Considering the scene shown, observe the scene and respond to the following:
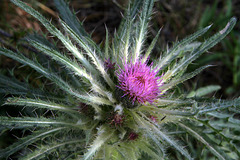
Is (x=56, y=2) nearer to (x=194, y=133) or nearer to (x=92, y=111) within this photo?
(x=92, y=111)

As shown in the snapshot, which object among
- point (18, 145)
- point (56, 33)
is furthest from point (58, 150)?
point (56, 33)

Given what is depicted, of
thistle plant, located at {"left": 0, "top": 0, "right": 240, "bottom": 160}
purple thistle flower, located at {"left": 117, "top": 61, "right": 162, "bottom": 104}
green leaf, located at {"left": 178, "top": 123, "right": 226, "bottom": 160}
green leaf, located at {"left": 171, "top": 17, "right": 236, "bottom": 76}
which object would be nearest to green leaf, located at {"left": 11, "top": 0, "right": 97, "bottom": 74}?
thistle plant, located at {"left": 0, "top": 0, "right": 240, "bottom": 160}

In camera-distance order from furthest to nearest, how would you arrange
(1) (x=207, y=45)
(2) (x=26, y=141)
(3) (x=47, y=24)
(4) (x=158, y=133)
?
(1) (x=207, y=45) < (2) (x=26, y=141) < (4) (x=158, y=133) < (3) (x=47, y=24)

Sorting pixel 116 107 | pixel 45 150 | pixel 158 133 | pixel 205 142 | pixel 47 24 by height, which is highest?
pixel 47 24

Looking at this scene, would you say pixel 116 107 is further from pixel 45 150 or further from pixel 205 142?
pixel 205 142

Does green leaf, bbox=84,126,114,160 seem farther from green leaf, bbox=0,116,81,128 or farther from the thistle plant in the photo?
green leaf, bbox=0,116,81,128

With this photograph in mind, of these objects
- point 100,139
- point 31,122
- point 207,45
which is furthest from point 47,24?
→ point 207,45

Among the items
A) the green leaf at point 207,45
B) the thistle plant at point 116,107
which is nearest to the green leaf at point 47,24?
the thistle plant at point 116,107

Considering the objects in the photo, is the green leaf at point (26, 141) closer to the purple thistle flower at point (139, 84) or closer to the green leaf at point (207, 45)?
the purple thistle flower at point (139, 84)
